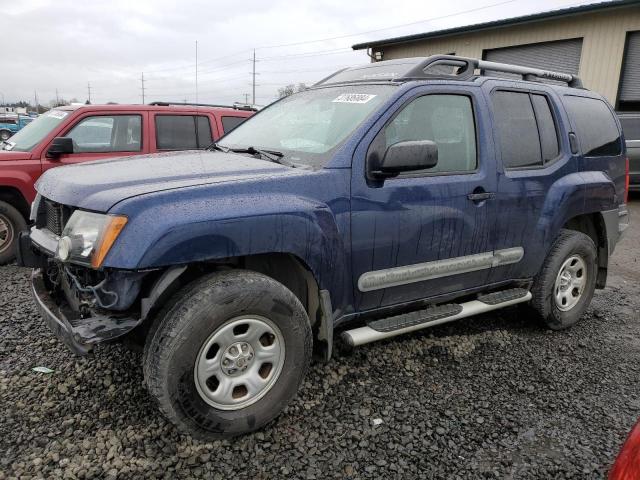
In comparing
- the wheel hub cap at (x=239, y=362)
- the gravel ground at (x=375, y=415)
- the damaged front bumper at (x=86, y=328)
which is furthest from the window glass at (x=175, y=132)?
the wheel hub cap at (x=239, y=362)

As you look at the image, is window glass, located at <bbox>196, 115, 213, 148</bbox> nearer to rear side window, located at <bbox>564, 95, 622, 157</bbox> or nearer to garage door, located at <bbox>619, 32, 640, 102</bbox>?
rear side window, located at <bbox>564, 95, 622, 157</bbox>

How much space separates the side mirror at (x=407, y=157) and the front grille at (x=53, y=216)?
167 cm

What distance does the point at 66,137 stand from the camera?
5.82 metres

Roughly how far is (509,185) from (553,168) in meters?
0.58

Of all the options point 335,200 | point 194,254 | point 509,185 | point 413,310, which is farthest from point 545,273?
point 194,254

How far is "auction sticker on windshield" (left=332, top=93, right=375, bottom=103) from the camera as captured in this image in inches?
125

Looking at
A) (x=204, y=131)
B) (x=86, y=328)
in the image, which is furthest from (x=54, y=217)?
(x=204, y=131)

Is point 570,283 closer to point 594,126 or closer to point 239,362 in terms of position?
point 594,126

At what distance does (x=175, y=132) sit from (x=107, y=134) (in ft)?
2.61

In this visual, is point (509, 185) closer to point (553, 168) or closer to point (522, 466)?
point (553, 168)

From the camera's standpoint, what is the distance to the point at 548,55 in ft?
48.6

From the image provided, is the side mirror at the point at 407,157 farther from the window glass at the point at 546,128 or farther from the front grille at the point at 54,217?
the front grille at the point at 54,217

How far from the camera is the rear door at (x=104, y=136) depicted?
5.86 metres

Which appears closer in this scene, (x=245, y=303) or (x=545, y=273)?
(x=245, y=303)
